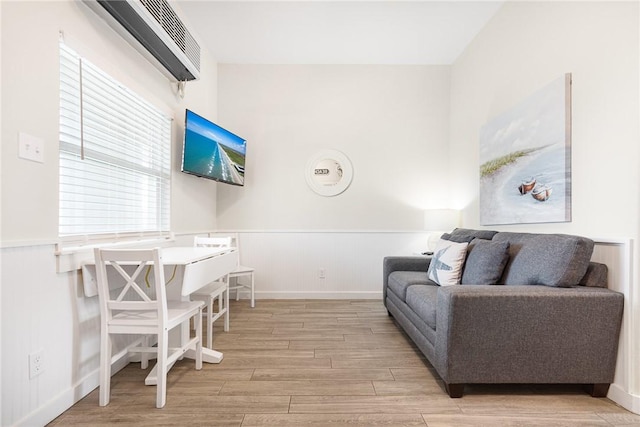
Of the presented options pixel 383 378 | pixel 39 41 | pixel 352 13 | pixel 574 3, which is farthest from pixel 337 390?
pixel 352 13

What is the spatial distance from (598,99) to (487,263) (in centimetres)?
113

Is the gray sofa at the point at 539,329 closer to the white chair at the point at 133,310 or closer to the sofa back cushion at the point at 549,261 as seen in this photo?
the sofa back cushion at the point at 549,261

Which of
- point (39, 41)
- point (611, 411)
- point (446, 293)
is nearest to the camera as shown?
point (39, 41)

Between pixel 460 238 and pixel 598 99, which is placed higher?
pixel 598 99

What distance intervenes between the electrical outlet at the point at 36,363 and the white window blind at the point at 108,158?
558 mm

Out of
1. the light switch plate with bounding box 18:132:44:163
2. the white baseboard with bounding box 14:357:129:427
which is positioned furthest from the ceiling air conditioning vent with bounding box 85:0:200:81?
the white baseboard with bounding box 14:357:129:427

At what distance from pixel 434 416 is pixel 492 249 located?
A: 1168 millimetres

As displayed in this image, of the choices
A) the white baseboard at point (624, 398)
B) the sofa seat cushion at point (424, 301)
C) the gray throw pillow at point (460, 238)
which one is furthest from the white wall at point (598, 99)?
the sofa seat cushion at point (424, 301)

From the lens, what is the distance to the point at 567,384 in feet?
5.88

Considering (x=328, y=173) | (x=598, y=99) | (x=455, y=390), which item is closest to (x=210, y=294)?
(x=455, y=390)

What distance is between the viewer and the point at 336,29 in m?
3.12

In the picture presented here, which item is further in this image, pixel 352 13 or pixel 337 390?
pixel 352 13

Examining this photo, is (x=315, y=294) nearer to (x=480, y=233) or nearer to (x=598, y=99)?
(x=480, y=233)

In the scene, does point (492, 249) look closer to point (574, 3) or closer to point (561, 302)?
point (561, 302)
